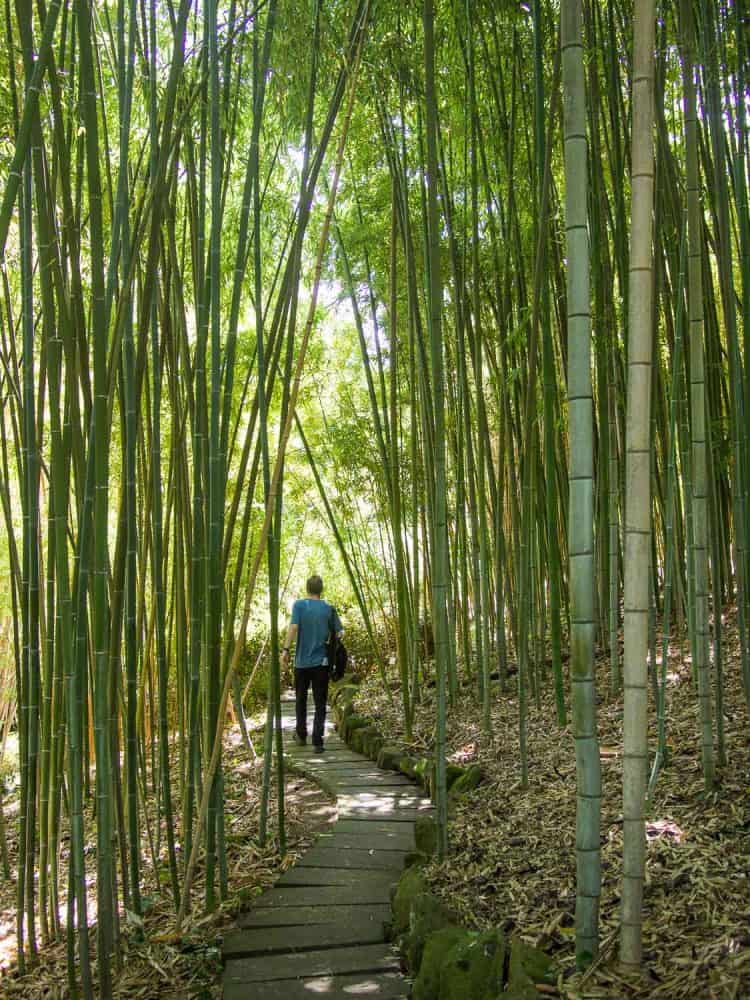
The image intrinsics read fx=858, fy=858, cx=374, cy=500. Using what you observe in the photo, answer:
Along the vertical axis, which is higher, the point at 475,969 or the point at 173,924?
the point at 475,969

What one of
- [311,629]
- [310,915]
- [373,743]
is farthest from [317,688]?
[310,915]

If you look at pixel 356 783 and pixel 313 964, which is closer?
pixel 313 964

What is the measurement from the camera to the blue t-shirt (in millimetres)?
A: 4191

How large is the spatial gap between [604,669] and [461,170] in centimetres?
231

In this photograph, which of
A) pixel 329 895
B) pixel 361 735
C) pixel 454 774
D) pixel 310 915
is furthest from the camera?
pixel 361 735

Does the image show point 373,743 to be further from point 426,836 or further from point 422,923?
point 422,923

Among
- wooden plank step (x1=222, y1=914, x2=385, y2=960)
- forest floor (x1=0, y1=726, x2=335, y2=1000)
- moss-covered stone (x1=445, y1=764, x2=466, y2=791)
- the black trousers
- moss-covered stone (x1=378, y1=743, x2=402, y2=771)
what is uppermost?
the black trousers

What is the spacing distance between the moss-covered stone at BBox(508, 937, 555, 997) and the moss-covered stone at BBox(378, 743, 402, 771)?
78.9 inches

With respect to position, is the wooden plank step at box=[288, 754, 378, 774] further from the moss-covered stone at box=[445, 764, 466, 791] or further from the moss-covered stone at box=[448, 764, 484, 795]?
the moss-covered stone at box=[448, 764, 484, 795]

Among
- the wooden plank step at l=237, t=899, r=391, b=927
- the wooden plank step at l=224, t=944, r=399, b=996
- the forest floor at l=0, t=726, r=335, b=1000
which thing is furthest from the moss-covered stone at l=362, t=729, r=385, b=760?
the wooden plank step at l=224, t=944, r=399, b=996

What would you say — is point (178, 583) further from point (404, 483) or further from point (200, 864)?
point (404, 483)

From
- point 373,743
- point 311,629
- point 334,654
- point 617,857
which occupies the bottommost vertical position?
point 373,743

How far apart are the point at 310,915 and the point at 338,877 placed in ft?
0.76

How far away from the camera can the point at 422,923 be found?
71.8 inches
